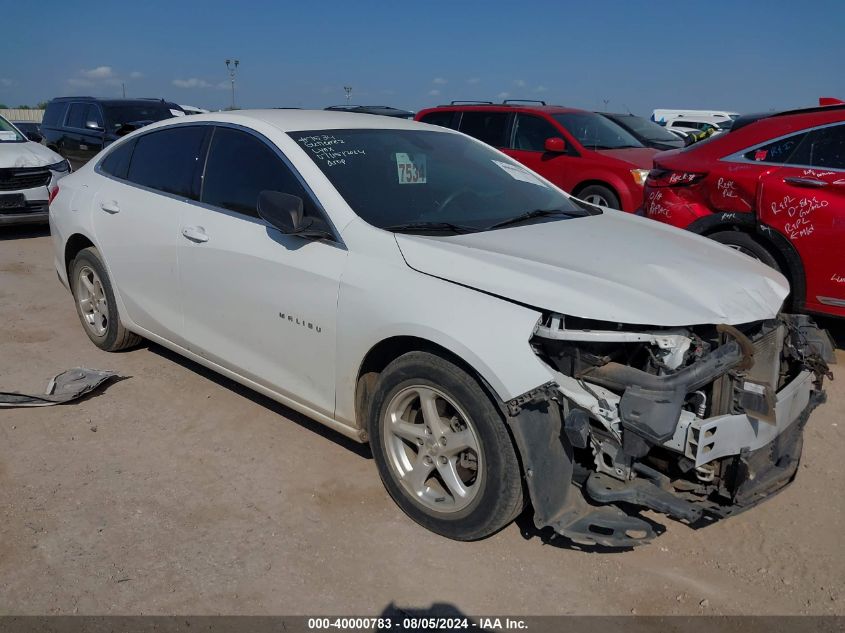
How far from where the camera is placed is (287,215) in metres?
3.31

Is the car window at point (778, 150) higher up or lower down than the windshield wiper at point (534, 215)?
higher up

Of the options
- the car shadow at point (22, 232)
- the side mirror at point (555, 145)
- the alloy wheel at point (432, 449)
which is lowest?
the car shadow at point (22, 232)

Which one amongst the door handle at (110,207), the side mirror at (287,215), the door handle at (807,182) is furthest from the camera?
the door handle at (807,182)

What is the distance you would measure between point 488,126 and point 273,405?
7.37 metres

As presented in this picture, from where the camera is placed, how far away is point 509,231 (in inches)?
138

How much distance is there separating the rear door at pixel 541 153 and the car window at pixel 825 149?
4.71m

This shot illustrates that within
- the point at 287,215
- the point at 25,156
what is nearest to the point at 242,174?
the point at 287,215

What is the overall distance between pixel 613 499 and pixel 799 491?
1425mm

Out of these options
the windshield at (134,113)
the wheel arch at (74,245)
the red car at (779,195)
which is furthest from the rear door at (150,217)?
the windshield at (134,113)

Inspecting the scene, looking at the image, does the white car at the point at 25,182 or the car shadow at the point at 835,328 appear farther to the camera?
the white car at the point at 25,182

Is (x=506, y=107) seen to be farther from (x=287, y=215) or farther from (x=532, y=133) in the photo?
(x=287, y=215)

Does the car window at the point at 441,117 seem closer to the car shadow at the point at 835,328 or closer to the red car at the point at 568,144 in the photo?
the red car at the point at 568,144

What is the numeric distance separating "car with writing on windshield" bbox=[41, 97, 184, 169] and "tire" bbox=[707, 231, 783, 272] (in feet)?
30.9

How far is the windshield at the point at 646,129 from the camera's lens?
1174 cm
